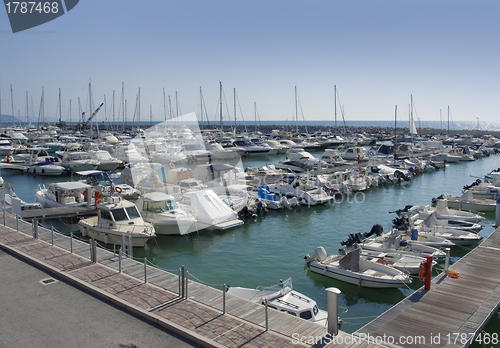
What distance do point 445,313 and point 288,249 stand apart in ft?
32.4

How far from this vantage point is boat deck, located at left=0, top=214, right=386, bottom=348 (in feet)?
26.6

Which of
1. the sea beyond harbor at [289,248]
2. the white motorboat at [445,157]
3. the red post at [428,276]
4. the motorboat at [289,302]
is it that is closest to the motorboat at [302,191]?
the sea beyond harbor at [289,248]

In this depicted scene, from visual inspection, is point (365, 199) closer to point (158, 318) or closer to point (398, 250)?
point (398, 250)

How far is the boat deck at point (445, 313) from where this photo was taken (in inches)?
365

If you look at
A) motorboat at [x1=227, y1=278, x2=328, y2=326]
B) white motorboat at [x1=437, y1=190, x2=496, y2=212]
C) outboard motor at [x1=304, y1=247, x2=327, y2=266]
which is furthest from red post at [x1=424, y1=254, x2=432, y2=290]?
white motorboat at [x1=437, y1=190, x2=496, y2=212]

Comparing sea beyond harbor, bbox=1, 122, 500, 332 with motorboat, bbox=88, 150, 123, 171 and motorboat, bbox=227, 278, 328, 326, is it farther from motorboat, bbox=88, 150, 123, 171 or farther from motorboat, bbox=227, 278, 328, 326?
motorboat, bbox=88, 150, 123, 171

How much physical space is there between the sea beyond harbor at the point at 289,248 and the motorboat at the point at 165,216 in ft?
1.58

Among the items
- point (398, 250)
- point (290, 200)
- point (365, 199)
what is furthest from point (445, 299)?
point (365, 199)

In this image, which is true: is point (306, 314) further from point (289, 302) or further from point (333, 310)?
point (333, 310)

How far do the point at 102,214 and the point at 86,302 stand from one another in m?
10.2

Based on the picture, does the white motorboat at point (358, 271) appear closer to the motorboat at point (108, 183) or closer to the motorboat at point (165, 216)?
the motorboat at point (165, 216)

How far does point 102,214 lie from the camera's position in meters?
19.3

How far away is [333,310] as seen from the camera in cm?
795

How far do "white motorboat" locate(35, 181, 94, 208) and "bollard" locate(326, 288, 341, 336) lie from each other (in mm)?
18775
